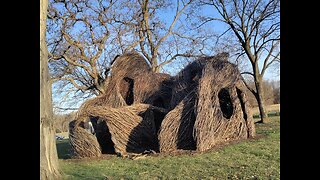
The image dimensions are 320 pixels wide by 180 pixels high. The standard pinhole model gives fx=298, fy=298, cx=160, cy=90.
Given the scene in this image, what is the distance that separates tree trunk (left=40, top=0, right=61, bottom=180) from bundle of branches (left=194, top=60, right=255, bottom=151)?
5484 millimetres

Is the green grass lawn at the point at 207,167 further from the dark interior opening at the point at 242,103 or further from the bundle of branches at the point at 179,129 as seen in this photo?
the dark interior opening at the point at 242,103

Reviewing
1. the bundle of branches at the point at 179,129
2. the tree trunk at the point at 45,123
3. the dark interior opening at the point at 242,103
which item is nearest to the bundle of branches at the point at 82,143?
the bundle of branches at the point at 179,129

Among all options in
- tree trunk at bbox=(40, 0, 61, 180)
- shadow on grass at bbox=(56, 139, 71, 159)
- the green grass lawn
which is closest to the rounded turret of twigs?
shadow on grass at bbox=(56, 139, 71, 159)

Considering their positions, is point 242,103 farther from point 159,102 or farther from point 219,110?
point 159,102

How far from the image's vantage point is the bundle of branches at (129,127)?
1099 centimetres

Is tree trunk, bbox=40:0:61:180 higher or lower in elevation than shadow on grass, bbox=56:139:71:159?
higher

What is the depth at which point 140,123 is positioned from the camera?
1160cm

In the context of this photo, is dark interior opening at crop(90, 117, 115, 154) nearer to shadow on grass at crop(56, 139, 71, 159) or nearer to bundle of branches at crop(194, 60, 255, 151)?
shadow on grass at crop(56, 139, 71, 159)

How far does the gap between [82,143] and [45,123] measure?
5669 millimetres

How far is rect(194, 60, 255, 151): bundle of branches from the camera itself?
10.2 meters
